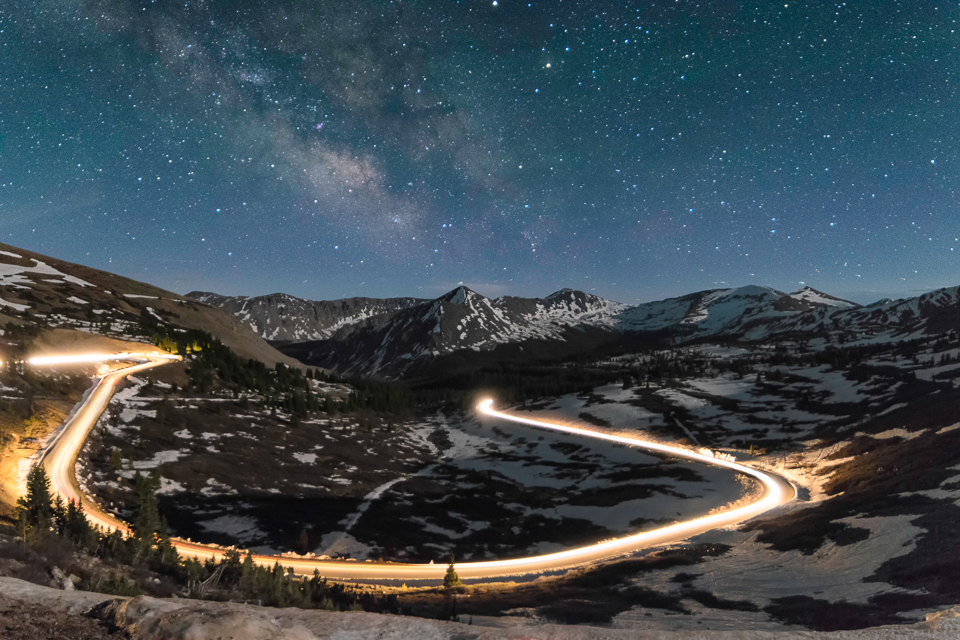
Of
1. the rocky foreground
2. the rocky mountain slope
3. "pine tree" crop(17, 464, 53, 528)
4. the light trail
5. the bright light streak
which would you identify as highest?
the rocky mountain slope

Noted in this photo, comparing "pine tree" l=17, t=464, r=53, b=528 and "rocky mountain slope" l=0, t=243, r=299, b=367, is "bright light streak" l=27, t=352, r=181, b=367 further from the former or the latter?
"pine tree" l=17, t=464, r=53, b=528

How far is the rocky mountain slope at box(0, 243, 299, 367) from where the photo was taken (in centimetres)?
11594

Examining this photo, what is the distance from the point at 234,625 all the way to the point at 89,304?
579 feet

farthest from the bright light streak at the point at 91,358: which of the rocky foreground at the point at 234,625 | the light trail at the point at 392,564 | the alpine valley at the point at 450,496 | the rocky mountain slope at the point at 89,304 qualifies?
the rocky foreground at the point at 234,625

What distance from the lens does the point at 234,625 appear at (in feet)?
27.0

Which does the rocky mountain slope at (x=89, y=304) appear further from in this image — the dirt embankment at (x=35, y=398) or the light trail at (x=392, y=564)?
the light trail at (x=392, y=564)

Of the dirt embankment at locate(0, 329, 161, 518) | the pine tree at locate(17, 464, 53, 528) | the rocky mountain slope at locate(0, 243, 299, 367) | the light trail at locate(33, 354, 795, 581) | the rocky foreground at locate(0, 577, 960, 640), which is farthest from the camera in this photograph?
the rocky mountain slope at locate(0, 243, 299, 367)

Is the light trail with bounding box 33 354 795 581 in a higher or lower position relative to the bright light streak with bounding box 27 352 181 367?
lower

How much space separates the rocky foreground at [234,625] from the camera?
324 inches

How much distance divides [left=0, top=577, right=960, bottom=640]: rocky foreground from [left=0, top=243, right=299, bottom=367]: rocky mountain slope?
11351 centimetres

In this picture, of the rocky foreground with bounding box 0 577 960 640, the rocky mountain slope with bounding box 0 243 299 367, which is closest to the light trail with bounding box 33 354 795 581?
the rocky foreground with bounding box 0 577 960 640

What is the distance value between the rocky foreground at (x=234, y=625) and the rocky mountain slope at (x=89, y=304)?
11351cm

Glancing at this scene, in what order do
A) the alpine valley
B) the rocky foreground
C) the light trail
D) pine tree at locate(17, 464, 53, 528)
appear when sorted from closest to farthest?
the rocky foreground, the alpine valley, pine tree at locate(17, 464, 53, 528), the light trail

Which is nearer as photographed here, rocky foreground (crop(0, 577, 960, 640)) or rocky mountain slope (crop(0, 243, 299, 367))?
rocky foreground (crop(0, 577, 960, 640))
